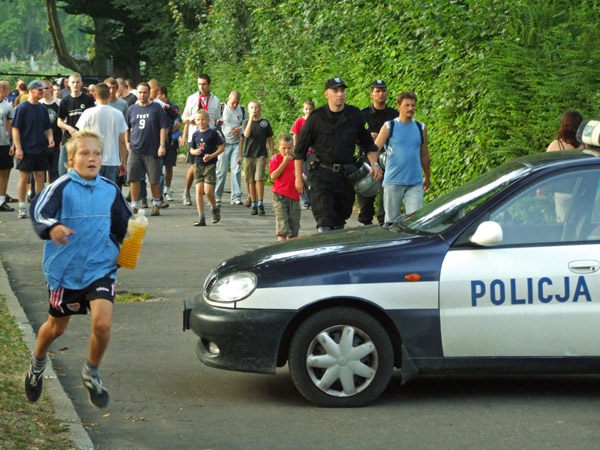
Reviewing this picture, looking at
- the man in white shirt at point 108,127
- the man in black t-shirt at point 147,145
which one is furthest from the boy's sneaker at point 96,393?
the man in black t-shirt at point 147,145

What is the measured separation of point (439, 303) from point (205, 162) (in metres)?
10.7

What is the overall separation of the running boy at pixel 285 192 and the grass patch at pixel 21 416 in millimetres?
5092

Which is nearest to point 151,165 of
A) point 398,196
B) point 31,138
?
point 31,138

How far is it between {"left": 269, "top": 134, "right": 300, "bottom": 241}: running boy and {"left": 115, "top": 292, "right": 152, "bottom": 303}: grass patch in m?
2.14

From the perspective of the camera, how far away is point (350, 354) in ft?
24.6

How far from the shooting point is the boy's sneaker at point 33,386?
7.25 m

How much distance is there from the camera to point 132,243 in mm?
7191

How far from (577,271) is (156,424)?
A: 257cm

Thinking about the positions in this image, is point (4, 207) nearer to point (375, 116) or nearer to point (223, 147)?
point (223, 147)

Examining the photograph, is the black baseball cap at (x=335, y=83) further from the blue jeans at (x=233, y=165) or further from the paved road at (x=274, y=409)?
the blue jeans at (x=233, y=165)

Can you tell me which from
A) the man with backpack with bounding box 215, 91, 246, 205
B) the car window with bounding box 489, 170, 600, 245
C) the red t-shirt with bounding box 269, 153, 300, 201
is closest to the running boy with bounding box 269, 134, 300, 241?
the red t-shirt with bounding box 269, 153, 300, 201

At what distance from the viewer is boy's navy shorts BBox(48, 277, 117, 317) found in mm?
7148

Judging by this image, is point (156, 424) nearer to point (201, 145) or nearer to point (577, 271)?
point (577, 271)

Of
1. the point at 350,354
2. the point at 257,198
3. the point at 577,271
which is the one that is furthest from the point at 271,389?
the point at 257,198
